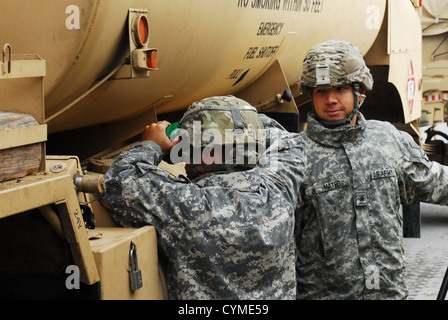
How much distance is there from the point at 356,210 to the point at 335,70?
0.63 m

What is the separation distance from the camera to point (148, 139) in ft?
9.70

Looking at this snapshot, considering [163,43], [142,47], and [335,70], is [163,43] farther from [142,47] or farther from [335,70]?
[335,70]

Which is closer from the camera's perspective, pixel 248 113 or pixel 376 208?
pixel 248 113

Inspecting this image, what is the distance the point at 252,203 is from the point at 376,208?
0.84 m

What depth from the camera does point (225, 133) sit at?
280 cm

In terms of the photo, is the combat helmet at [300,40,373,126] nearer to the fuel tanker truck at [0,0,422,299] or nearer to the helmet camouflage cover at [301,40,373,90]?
the helmet camouflage cover at [301,40,373,90]

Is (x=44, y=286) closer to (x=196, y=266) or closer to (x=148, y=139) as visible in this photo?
(x=196, y=266)

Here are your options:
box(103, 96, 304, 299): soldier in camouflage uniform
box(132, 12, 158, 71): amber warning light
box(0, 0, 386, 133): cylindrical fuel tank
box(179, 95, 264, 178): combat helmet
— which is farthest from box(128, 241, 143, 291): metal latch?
box(132, 12, 158, 71): amber warning light

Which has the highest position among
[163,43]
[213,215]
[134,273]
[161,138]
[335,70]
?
[163,43]

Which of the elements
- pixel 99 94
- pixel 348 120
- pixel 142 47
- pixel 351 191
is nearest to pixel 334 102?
pixel 348 120

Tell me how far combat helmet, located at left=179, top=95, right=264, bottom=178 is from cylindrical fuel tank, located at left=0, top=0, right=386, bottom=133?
456 mm
